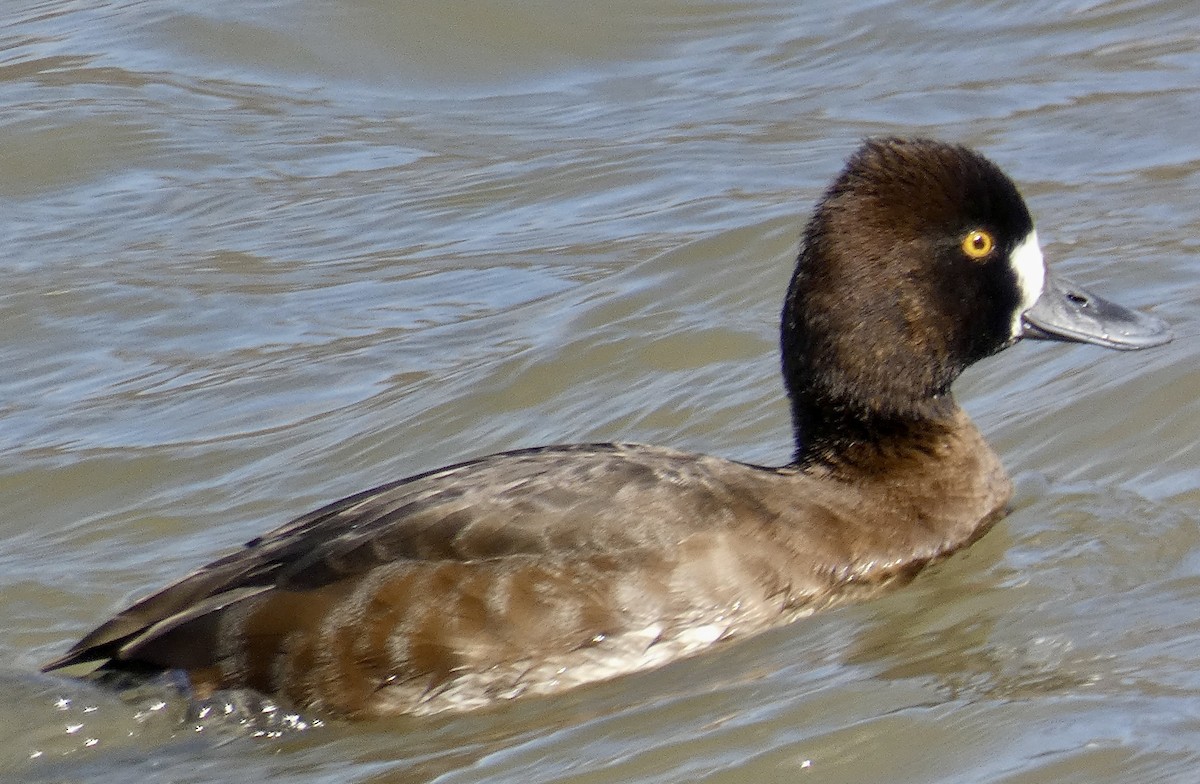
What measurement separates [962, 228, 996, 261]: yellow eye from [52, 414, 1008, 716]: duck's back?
90 centimetres

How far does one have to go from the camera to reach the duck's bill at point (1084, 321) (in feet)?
19.6

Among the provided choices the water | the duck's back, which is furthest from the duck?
the water

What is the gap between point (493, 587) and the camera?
4.95 meters

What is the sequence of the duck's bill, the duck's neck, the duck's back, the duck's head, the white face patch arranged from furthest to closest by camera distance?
the duck's bill → the white face patch → the duck's neck → the duck's head → the duck's back

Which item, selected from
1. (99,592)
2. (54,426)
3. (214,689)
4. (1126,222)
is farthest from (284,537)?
(1126,222)

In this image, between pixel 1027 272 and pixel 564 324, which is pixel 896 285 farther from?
pixel 564 324

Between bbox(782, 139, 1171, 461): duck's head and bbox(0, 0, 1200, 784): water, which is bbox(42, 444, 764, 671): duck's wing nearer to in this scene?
bbox(0, 0, 1200, 784): water

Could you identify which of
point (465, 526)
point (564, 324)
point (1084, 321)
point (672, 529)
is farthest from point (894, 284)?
point (564, 324)

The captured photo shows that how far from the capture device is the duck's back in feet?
16.1

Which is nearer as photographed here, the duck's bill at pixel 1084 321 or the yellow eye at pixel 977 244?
the yellow eye at pixel 977 244

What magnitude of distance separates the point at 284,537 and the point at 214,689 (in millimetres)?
456

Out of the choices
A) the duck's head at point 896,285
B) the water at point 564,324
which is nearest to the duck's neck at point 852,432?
the duck's head at point 896,285

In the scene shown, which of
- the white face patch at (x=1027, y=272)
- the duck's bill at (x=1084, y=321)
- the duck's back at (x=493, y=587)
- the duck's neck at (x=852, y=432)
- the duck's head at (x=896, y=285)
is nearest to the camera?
the duck's back at (x=493, y=587)

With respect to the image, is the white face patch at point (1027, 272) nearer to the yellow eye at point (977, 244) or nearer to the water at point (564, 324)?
the yellow eye at point (977, 244)
